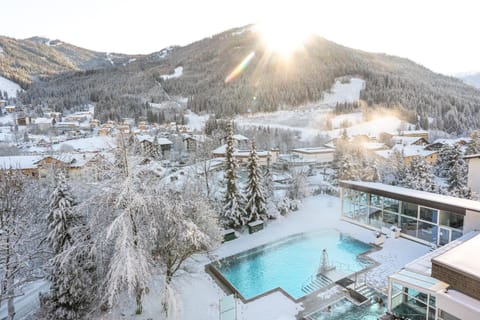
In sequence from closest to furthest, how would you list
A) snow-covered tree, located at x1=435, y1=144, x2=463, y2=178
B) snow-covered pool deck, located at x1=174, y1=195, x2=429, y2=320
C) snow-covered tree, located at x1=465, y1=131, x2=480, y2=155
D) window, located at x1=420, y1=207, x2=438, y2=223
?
snow-covered pool deck, located at x1=174, y1=195, x2=429, y2=320 → window, located at x1=420, y1=207, x2=438, y2=223 → snow-covered tree, located at x1=435, y1=144, x2=463, y2=178 → snow-covered tree, located at x1=465, y1=131, x2=480, y2=155

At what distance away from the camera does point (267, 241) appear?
16.4 m

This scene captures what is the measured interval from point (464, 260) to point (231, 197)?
1281 centimetres

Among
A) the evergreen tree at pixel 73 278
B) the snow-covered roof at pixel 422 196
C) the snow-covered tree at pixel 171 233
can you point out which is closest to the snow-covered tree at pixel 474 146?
the snow-covered roof at pixel 422 196

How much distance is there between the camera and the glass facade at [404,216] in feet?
41.4

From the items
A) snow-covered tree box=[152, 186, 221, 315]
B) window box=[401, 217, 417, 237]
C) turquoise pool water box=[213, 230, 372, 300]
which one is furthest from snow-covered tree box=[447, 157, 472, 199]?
snow-covered tree box=[152, 186, 221, 315]

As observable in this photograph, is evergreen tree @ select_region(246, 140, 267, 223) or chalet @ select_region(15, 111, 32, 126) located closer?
evergreen tree @ select_region(246, 140, 267, 223)

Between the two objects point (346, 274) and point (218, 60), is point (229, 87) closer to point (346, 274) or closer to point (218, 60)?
point (218, 60)

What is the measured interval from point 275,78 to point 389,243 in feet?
282

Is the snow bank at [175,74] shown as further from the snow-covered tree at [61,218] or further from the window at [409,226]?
the window at [409,226]

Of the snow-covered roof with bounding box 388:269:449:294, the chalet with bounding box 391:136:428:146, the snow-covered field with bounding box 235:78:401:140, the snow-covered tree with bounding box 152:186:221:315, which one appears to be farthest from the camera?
the snow-covered field with bounding box 235:78:401:140

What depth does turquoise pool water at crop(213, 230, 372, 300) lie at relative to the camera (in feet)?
40.4

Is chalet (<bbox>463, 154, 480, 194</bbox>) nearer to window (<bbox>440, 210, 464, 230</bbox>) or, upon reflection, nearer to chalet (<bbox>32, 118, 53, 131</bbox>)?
window (<bbox>440, 210, 464, 230</bbox>)

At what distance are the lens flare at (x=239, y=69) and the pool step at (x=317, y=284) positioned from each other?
304 ft

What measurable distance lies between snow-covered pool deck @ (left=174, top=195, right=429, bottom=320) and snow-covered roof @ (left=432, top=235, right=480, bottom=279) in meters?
4.40
